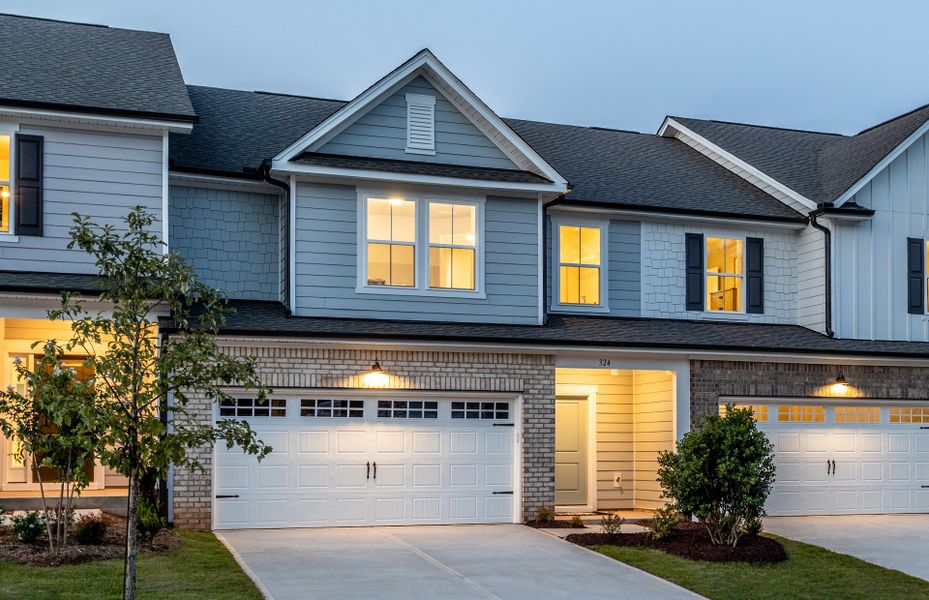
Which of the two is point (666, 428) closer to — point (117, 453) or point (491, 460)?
point (491, 460)

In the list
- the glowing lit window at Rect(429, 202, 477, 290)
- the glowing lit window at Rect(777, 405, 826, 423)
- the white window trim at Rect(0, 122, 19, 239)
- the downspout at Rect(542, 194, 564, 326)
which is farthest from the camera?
the glowing lit window at Rect(777, 405, 826, 423)

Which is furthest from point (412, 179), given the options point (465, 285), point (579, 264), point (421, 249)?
point (579, 264)

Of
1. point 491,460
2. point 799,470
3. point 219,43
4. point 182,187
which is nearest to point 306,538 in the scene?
point 491,460

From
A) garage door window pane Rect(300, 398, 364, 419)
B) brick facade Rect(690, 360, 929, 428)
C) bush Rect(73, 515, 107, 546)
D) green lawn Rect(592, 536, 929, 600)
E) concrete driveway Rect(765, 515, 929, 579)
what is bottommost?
concrete driveway Rect(765, 515, 929, 579)

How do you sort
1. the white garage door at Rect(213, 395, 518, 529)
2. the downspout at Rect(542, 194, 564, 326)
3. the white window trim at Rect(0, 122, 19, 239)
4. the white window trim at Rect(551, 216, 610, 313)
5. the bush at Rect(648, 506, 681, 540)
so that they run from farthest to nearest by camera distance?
the white window trim at Rect(551, 216, 610, 313) < the downspout at Rect(542, 194, 564, 326) < the white garage door at Rect(213, 395, 518, 529) < the white window trim at Rect(0, 122, 19, 239) < the bush at Rect(648, 506, 681, 540)

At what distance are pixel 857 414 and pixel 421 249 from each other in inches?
333

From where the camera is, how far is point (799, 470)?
19922mm

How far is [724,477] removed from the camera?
15.7m

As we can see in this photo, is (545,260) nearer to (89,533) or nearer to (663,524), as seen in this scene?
(663,524)

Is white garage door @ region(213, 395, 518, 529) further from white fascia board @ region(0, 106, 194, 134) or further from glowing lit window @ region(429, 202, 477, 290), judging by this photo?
white fascia board @ region(0, 106, 194, 134)

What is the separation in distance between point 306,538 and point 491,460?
347 cm

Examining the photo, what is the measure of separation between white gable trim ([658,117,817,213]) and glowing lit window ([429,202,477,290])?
6709 mm

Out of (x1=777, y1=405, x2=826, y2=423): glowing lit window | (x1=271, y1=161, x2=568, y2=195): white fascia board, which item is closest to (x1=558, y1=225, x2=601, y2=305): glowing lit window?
Result: (x1=271, y1=161, x2=568, y2=195): white fascia board

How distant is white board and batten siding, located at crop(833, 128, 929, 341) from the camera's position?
69.8ft
